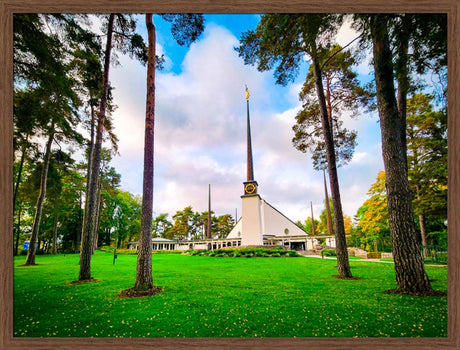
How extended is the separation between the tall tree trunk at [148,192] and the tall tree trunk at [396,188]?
15.6 feet

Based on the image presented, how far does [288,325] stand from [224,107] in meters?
4.56

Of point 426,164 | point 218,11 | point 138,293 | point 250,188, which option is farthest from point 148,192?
point 250,188

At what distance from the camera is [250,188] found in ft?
82.9

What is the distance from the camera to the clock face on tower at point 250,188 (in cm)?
2515

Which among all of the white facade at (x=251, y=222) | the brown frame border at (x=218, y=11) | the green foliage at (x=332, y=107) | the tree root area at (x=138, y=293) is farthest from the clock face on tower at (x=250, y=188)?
the brown frame border at (x=218, y=11)

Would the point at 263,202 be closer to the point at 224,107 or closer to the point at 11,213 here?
the point at 224,107

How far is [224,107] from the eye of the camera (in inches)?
207

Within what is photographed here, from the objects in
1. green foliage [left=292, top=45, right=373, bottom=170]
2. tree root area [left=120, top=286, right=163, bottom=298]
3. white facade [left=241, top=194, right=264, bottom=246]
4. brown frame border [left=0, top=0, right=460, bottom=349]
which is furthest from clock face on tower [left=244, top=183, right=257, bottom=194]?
brown frame border [left=0, top=0, right=460, bottom=349]

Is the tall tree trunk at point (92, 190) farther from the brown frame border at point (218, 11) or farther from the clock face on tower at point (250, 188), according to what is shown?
the clock face on tower at point (250, 188)

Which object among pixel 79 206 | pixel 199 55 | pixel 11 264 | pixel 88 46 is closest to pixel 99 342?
pixel 11 264

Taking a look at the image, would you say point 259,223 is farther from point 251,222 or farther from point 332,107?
point 332,107

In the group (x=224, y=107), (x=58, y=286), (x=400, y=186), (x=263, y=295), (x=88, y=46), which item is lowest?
(x=58, y=286)

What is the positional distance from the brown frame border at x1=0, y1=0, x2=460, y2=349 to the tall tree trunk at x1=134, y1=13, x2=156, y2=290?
2.60 meters

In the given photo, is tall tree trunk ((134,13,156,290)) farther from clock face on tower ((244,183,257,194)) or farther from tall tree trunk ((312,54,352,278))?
clock face on tower ((244,183,257,194))
